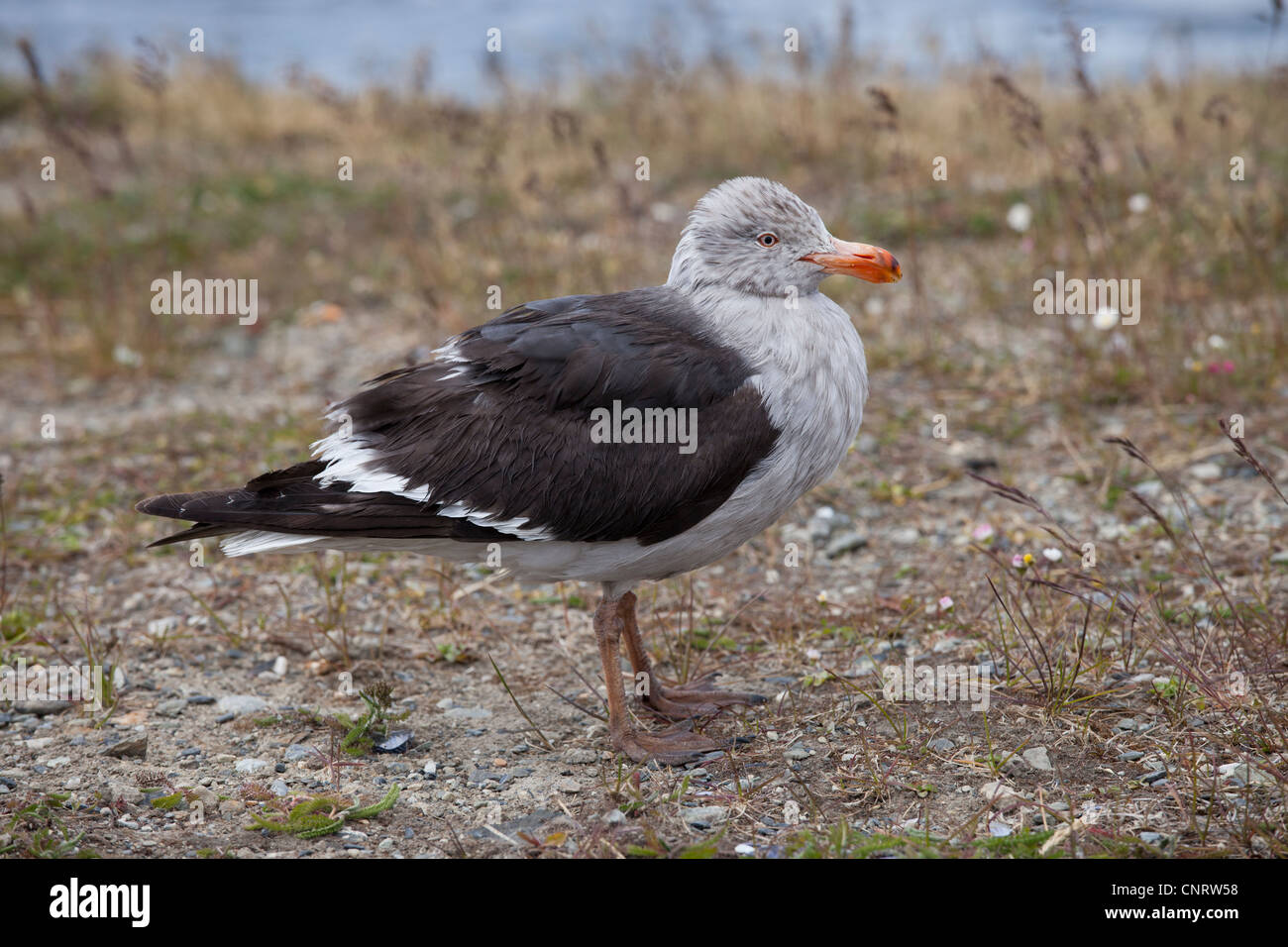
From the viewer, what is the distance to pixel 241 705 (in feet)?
15.2

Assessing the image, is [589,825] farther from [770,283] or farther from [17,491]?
[17,491]

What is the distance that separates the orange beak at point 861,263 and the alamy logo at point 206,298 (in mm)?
5619

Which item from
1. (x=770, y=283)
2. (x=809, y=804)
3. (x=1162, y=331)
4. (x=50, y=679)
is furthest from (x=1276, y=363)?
(x=50, y=679)

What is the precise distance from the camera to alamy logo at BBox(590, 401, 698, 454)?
399 centimetres

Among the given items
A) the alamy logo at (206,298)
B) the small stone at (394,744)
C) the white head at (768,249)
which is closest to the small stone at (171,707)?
the small stone at (394,744)

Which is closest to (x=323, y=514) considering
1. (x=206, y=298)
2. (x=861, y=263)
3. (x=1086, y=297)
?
(x=861, y=263)

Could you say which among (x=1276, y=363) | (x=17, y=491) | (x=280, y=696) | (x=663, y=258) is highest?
(x=663, y=258)

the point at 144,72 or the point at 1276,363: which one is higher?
the point at 144,72

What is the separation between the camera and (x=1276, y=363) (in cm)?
667

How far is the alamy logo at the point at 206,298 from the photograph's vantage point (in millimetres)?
9078

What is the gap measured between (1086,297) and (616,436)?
4.47 metres

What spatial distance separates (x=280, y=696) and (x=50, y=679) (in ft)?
2.94

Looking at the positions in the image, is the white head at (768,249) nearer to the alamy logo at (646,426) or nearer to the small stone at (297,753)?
the alamy logo at (646,426)
